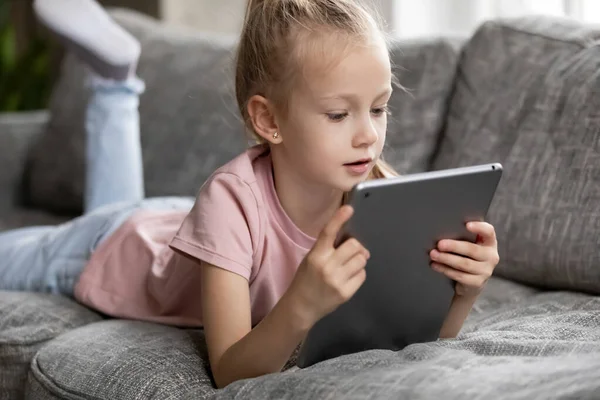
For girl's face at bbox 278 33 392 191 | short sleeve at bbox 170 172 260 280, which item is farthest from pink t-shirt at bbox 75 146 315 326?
girl's face at bbox 278 33 392 191

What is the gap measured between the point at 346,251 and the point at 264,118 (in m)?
0.33

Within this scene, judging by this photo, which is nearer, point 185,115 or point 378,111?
point 378,111

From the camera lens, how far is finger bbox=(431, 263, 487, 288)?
1327 mm

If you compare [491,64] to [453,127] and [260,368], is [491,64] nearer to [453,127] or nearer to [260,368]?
[453,127]

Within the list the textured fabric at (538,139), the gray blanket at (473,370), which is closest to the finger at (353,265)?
the gray blanket at (473,370)

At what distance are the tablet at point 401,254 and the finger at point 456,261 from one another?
0.01 meters

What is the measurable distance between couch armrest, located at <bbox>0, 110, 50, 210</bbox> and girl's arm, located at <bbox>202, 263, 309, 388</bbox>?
4.90 feet

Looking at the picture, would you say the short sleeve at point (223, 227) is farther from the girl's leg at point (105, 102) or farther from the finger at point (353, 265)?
the girl's leg at point (105, 102)

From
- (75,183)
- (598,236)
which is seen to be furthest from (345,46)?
(75,183)

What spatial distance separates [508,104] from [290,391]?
3.22 ft

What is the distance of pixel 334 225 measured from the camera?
3.89 ft

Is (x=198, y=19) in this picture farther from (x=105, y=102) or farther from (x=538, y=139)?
(x=538, y=139)

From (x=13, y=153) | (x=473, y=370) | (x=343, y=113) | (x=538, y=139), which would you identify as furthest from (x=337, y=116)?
(x=13, y=153)

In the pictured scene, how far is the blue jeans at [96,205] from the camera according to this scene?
1.98 meters
